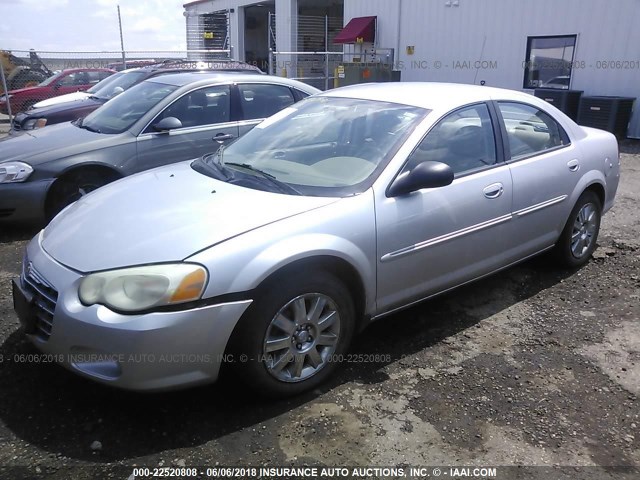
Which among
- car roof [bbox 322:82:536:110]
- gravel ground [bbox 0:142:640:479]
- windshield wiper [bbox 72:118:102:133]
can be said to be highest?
car roof [bbox 322:82:536:110]

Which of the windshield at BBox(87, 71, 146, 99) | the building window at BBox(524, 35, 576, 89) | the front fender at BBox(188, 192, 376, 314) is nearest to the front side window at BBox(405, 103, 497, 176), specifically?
the front fender at BBox(188, 192, 376, 314)

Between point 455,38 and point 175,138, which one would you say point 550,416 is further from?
point 455,38

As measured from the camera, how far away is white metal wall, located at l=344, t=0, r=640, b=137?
39.4 ft

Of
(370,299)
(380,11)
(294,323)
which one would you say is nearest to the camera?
(294,323)

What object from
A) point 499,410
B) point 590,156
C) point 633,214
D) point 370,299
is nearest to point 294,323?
point 370,299

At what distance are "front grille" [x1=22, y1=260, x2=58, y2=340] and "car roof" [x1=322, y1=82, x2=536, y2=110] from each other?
236 centimetres

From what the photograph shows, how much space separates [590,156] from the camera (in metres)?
4.56

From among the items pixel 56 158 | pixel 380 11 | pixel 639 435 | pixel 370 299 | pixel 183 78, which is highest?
pixel 380 11

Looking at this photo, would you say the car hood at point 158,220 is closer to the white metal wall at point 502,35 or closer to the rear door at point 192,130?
the rear door at point 192,130

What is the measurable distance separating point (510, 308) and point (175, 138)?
12.4 ft

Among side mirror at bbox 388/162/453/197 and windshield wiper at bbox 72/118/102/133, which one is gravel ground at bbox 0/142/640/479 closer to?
side mirror at bbox 388/162/453/197

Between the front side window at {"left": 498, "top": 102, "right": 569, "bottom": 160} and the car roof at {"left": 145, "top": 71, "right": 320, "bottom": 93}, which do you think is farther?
the car roof at {"left": 145, "top": 71, "right": 320, "bottom": 93}

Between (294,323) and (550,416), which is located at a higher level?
(294,323)

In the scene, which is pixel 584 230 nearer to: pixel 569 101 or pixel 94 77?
pixel 569 101
